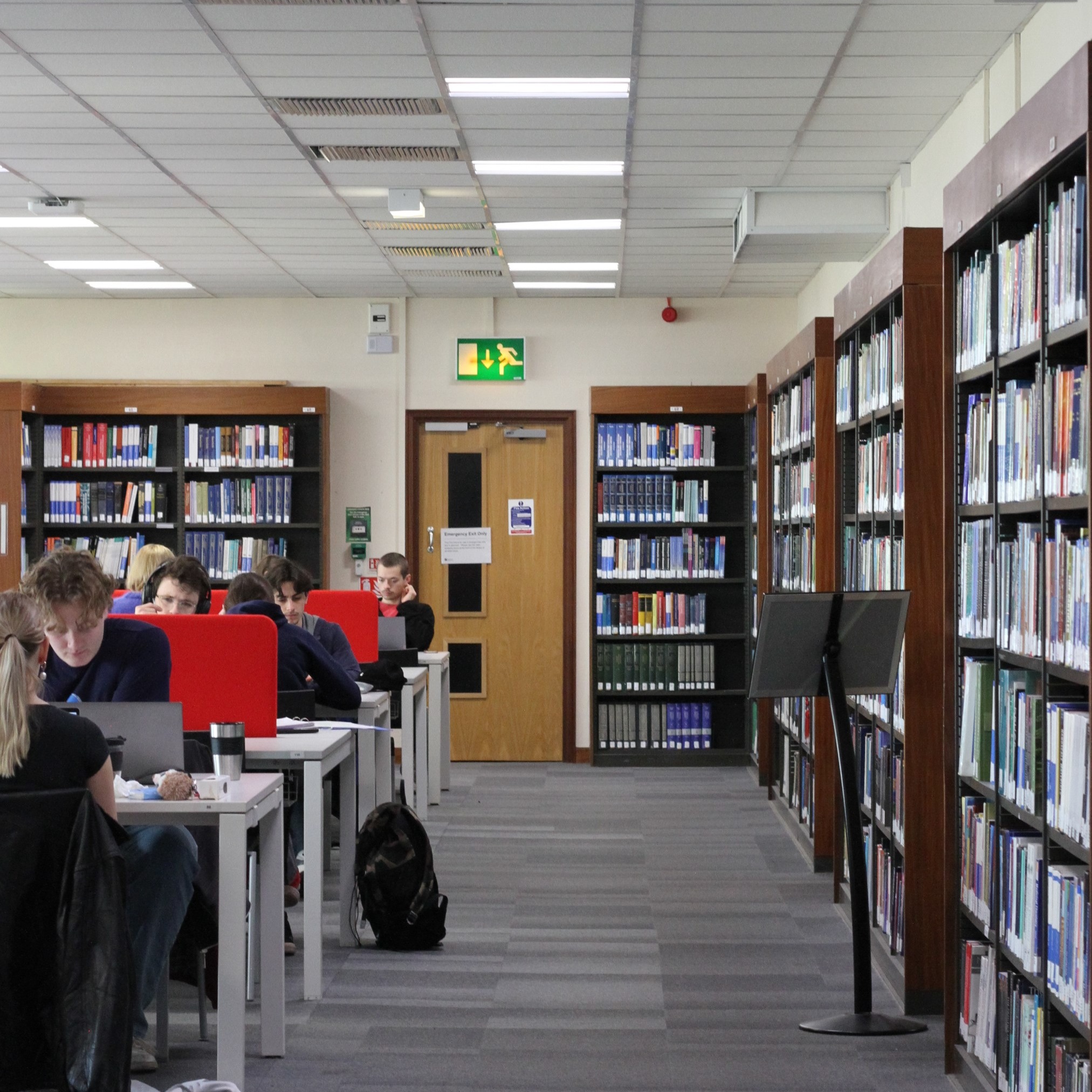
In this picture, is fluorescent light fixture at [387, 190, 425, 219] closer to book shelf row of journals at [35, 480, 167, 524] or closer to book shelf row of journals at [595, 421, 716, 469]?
book shelf row of journals at [595, 421, 716, 469]

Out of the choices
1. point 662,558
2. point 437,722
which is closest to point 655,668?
point 662,558

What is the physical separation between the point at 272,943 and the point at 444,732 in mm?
4442

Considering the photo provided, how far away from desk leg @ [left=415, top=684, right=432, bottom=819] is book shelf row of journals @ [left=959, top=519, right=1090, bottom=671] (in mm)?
3920

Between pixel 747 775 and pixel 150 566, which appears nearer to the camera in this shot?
pixel 150 566

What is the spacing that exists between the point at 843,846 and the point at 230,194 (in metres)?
4.16

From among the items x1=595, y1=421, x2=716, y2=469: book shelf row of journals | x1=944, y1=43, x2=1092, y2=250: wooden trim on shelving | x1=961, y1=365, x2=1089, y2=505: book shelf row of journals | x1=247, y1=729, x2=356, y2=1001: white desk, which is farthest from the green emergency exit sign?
x1=961, y1=365, x2=1089, y2=505: book shelf row of journals

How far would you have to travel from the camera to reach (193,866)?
3459 millimetres

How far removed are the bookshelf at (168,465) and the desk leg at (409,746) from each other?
2.46m

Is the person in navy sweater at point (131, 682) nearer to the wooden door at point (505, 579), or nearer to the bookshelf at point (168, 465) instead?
the bookshelf at point (168, 465)

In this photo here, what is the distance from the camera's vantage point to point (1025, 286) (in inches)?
117

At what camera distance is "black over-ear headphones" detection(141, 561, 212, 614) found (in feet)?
16.7

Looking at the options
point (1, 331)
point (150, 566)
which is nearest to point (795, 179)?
point (150, 566)

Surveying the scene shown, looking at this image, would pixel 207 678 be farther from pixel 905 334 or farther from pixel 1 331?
pixel 1 331

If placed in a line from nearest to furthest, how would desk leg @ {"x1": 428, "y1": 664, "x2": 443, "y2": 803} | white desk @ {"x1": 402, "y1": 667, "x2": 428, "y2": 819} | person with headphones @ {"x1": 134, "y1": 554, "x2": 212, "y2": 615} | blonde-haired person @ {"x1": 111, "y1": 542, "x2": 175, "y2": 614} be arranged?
1. person with headphones @ {"x1": 134, "y1": 554, "x2": 212, "y2": 615}
2. blonde-haired person @ {"x1": 111, "y1": 542, "x2": 175, "y2": 614}
3. white desk @ {"x1": 402, "y1": 667, "x2": 428, "y2": 819}
4. desk leg @ {"x1": 428, "y1": 664, "x2": 443, "y2": 803}
